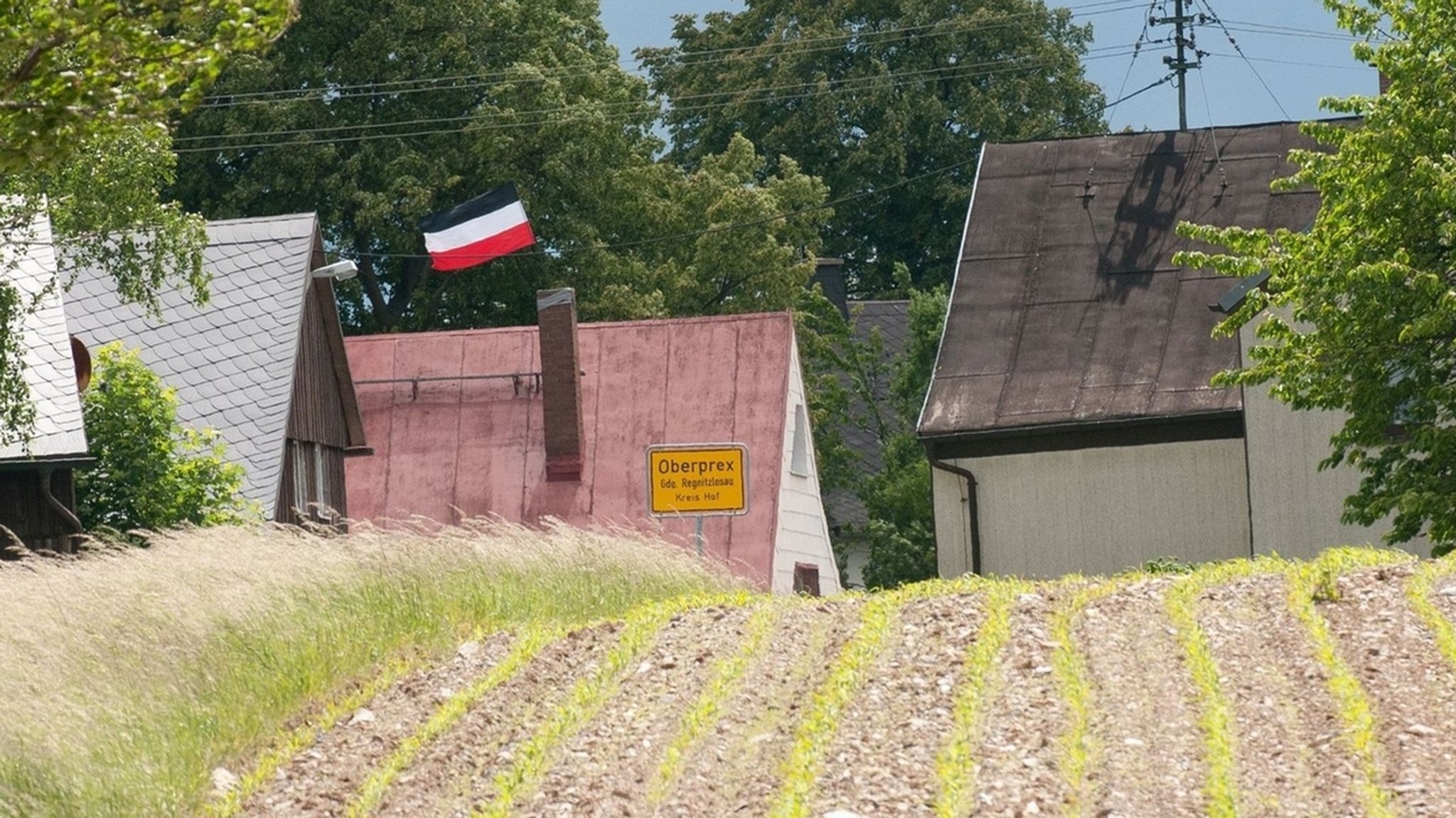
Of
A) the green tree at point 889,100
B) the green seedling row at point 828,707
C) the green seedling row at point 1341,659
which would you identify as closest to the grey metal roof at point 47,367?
the green seedling row at point 828,707

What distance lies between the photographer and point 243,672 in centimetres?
1010

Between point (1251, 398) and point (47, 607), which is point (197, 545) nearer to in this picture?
point (47, 607)

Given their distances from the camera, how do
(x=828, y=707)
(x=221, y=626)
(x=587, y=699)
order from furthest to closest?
(x=221, y=626), (x=587, y=699), (x=828, y=707)

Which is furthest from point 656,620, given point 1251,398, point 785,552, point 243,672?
point 785,552

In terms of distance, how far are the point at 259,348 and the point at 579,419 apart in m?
5.96

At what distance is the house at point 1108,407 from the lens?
93.0 feet

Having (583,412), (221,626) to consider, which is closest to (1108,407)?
(583,412)

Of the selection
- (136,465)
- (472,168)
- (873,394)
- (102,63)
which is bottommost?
(136,465)

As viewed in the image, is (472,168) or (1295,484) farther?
(472,168)

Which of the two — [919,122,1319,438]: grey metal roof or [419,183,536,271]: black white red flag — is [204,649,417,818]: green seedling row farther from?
[419,183,536,271]: black white red flag

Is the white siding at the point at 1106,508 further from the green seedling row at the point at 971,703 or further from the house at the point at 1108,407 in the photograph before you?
the green seedling row at the point at 971,703

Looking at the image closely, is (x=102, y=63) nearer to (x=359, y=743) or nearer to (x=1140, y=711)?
(x=359, y=743)

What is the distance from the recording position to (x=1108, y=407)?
29.0m

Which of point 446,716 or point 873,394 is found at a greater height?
point 873,394
